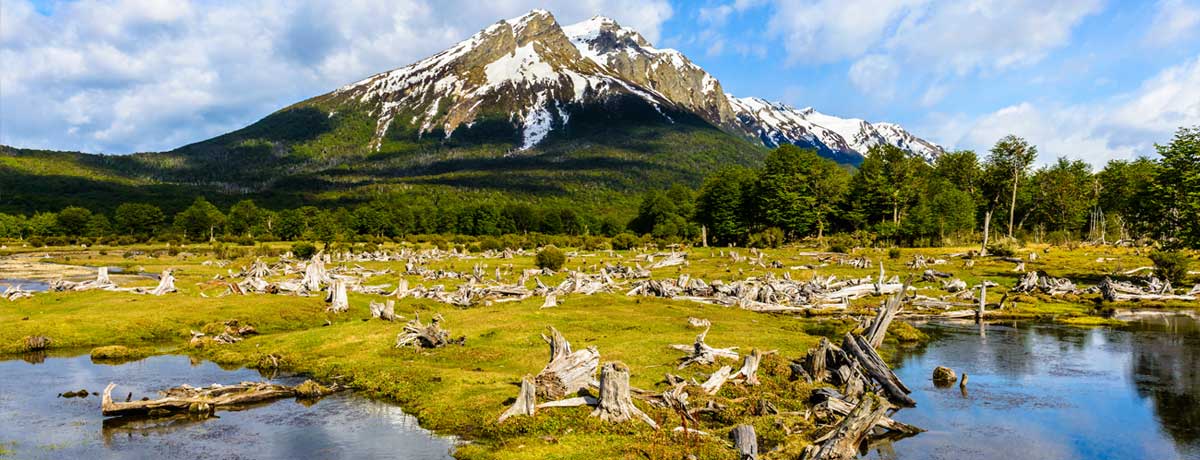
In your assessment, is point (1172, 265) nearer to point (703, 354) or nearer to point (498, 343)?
point (703, 354)

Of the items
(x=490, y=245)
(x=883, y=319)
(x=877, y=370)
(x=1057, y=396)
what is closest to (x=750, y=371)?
(x=877, y=370)

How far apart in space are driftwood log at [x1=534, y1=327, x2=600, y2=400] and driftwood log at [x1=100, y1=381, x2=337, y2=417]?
421 inches

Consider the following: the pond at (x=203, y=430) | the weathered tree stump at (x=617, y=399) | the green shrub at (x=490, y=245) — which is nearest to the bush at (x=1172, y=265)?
the weathered tree stump at (x=617, y=399)

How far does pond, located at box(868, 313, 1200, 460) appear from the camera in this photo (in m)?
22.0

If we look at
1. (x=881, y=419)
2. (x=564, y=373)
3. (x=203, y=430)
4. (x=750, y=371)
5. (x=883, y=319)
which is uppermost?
(x=883, y=319)

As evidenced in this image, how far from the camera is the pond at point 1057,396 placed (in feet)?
72.0

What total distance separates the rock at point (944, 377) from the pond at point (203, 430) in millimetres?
22212

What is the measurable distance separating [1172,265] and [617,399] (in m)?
68.3

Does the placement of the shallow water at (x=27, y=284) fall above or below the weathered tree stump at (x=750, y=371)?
below

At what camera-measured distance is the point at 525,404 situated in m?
22.9

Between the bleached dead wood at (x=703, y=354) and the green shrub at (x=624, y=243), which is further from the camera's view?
the green shrub at (x=624, y=243)

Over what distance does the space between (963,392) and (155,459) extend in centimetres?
3069

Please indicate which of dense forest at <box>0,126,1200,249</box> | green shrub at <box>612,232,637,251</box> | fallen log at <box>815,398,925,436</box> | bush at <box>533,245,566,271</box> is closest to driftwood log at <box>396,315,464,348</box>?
fallen log at <box>815,398,925,436</box>

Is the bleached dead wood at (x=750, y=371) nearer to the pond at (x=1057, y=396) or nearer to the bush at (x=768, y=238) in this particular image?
the pond at (x=1057, y=396)
